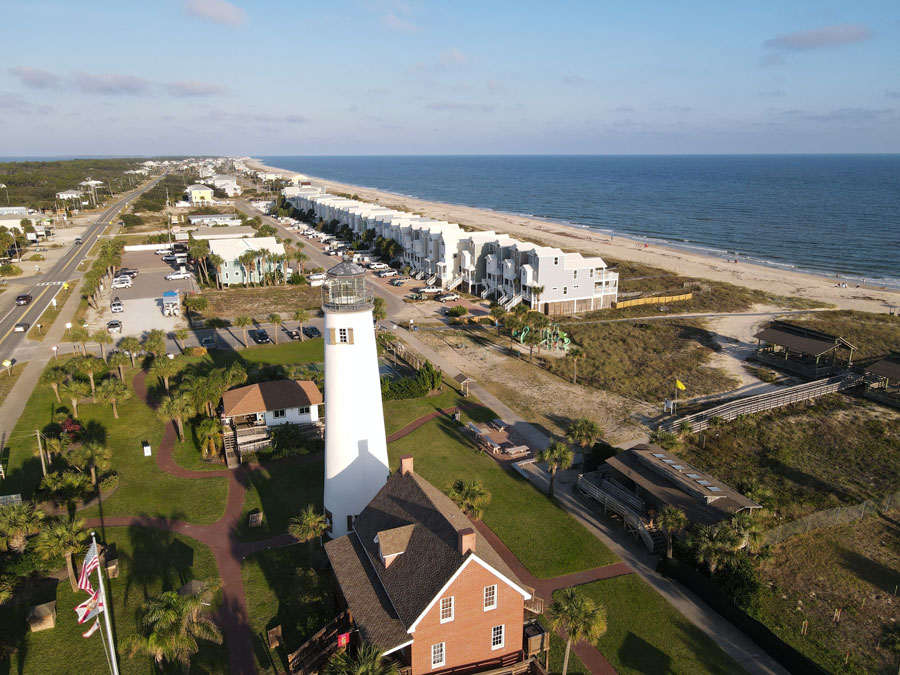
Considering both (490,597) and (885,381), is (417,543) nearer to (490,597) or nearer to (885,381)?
(490,597)

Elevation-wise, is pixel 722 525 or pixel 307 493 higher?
pixel 722 525

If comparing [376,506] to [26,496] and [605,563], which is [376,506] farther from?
[26,496]

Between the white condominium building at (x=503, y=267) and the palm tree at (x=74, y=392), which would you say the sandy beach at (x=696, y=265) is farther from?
the palm tree at (x=74, y=392)

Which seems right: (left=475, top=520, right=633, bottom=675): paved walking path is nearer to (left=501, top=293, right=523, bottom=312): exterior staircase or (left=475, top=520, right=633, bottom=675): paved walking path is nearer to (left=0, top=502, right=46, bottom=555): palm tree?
(left=0, top=502, right=46, bottom=555): palm tree

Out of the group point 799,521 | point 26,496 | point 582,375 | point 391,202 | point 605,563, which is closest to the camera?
point 605,563

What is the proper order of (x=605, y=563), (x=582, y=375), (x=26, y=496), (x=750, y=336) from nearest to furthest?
1. (x=605, y=563)
2. (x=26, y=496)
3. (x=582, y=375)
4. (x=750, y=336)

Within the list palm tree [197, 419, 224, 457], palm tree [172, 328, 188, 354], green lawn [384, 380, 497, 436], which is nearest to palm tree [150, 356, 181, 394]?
palm tree [197, 419, 224, 457]

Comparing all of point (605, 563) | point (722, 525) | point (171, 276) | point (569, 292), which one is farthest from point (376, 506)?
point (171, 276)
